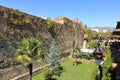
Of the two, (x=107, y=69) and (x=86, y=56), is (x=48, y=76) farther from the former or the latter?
(x=86, y=56)

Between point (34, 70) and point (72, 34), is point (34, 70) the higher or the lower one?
the lower one

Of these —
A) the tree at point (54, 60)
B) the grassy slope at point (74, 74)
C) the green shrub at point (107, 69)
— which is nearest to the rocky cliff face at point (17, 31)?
the tree at point (54, 60)

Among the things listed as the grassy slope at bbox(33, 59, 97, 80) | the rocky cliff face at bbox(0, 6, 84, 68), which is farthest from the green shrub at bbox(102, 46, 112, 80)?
the rocky cliff face at bbox(0, 6, 84, 68)

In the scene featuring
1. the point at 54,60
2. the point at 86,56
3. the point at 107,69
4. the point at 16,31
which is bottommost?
the point at 86,56

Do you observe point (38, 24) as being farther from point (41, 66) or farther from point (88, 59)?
point (88, 59)

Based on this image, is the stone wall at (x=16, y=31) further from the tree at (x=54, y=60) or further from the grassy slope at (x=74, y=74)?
the grassy slope at (x=74, y=74)

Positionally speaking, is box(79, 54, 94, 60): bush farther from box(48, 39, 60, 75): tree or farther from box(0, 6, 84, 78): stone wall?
box(48, 39, 60, 75): tree

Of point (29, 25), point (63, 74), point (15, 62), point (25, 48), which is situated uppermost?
point (29, 25)

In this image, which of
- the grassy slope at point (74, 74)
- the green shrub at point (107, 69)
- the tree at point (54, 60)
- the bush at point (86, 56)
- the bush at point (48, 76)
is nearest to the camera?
the green shrub at point (107, 69)

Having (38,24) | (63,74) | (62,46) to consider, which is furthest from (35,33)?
(62,46)

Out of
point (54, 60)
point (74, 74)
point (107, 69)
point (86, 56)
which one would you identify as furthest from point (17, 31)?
point (86, 56)

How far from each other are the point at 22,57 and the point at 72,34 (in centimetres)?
2053

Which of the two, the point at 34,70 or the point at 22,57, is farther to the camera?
the point at 34,70

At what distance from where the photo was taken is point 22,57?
60.3 ft
